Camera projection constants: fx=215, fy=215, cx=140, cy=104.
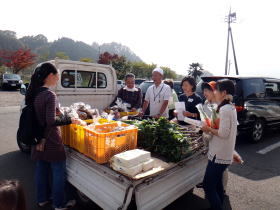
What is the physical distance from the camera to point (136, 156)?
2.15 m

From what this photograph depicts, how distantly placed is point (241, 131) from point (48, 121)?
5.13 metres

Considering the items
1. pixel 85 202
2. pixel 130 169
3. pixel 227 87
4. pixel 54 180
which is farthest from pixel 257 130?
pixel 54 180

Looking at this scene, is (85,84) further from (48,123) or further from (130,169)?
(130,169)

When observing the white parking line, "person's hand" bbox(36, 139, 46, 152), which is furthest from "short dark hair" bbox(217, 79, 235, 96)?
the white parking line

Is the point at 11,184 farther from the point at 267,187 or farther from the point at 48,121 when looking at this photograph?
the point at 267,187

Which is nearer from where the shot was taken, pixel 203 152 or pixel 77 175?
pixel 77 175

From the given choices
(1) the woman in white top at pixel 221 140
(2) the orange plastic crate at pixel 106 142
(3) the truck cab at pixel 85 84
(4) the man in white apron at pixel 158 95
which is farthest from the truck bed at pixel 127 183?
(3) the truck cab at pixel 85 84

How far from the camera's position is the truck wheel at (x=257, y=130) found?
20.2 feet

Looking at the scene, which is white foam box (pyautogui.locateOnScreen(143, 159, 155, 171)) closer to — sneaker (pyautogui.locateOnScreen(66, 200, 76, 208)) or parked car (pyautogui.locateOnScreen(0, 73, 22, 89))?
sneaker (pyautogui.locateOnScreen(66, 200, 76, 208))

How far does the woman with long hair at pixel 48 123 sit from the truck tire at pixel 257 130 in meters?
5.35

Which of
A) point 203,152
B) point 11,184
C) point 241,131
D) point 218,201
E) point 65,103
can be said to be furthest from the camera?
point 241,131

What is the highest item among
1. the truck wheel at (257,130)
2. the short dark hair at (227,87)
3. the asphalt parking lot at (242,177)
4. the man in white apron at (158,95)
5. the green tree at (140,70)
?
the green tree at (140,70)

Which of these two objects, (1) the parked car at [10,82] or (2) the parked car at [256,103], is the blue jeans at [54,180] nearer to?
(2) the parked car at [256,103]

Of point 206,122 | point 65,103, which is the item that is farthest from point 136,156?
point 65,103
